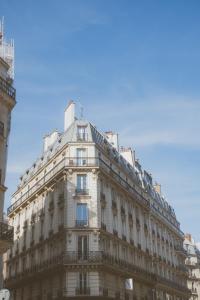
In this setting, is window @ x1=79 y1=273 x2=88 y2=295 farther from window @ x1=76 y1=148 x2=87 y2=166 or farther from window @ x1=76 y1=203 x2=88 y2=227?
window @ x1=76 y1=148 x2=87 y2=166

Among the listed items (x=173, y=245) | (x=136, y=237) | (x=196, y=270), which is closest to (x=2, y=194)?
(x=136, y=237)

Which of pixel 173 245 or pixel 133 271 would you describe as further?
pixel 173 245

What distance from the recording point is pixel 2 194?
23.6 metres

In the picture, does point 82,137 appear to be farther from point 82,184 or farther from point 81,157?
point 82,184

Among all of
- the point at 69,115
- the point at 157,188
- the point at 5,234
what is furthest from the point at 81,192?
the point at 157,188

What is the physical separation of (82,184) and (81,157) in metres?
2.42

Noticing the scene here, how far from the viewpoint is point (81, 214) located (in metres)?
35.3

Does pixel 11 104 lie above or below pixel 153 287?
above

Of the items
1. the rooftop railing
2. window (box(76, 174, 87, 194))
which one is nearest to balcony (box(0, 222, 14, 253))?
window (box(76, 174, 87, 194))

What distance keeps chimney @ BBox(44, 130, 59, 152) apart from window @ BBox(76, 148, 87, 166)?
8.21m

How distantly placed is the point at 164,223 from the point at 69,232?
20.6 m

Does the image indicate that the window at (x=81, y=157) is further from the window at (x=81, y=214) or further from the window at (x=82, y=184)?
the window at (x=81, y=214)

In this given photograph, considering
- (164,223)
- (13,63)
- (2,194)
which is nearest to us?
(2,194)

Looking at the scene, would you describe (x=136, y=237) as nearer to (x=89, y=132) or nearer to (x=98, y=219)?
(x=98, y=219)
